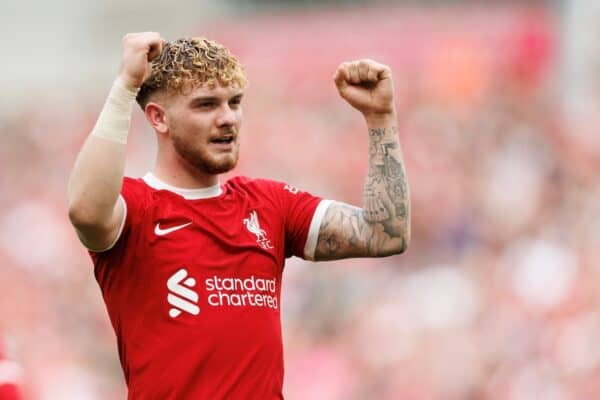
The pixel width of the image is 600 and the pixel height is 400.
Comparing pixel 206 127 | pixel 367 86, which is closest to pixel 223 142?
pixel 206 127

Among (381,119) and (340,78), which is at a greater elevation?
(340,78)

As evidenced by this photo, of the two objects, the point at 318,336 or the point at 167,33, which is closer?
the point at 318,336

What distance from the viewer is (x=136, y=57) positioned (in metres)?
3.49

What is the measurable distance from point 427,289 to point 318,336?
86cm

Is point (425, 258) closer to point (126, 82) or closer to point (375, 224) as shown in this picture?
point (375, 224)

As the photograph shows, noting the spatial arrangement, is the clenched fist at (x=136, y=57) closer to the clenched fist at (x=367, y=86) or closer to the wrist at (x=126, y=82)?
the wrist at (x=126, y=82)

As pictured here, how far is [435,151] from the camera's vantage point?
34.8ft

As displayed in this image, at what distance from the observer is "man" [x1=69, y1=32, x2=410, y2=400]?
351cm

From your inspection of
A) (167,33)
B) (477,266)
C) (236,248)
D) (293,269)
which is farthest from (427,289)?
(167,33)

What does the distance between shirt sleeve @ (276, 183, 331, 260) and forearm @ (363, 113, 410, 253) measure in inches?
6.4

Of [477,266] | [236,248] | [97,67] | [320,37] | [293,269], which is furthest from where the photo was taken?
[97,67]

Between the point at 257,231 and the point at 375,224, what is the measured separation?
41cm

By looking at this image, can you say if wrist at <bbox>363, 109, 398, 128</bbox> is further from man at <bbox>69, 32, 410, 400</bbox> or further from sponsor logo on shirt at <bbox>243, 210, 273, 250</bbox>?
sponsor logo on shirt at <bbox>243, 210, 273, 250</bbox>

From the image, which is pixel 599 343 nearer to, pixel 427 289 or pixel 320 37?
pixel 427 289
